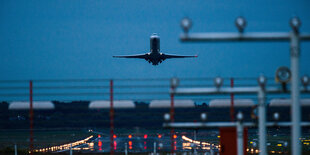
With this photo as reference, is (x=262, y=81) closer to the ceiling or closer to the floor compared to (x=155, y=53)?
closer to the floor

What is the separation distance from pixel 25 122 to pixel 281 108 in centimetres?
1014

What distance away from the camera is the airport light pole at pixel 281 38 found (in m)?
10.1

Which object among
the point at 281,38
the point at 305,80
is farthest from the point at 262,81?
the point at 281,38

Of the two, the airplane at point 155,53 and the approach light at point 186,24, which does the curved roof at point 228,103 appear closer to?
the approach light at point 186,24

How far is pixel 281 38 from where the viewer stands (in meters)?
10.5

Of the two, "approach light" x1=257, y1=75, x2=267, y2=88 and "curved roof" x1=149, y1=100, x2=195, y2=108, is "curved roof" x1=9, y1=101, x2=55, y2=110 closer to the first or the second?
"curved roof" x1=149, y1=100, x2=195, y2=108

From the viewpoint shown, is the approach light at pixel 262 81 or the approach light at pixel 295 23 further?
the approach light at pixel 262 81

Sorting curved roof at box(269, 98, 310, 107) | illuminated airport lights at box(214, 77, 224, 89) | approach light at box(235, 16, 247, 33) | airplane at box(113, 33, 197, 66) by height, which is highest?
airplane at box(113, 33, 197, 66)

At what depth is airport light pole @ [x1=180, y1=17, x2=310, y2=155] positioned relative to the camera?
33.2ft

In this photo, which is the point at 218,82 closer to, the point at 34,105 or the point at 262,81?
the point at 262,81

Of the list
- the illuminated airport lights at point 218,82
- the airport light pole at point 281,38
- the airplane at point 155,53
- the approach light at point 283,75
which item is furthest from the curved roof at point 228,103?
the airplane at point 155,53

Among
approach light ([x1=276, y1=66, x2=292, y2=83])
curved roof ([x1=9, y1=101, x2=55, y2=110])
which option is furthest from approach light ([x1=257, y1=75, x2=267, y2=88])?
curved roof ([x1=9, y1=101, x2=55, y2=110])

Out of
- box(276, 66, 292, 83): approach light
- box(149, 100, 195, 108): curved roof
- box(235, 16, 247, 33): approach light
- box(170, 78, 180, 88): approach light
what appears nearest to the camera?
box(235, 16, 247, 33): approach light

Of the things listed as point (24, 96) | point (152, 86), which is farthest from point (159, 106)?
point (24, 96)
